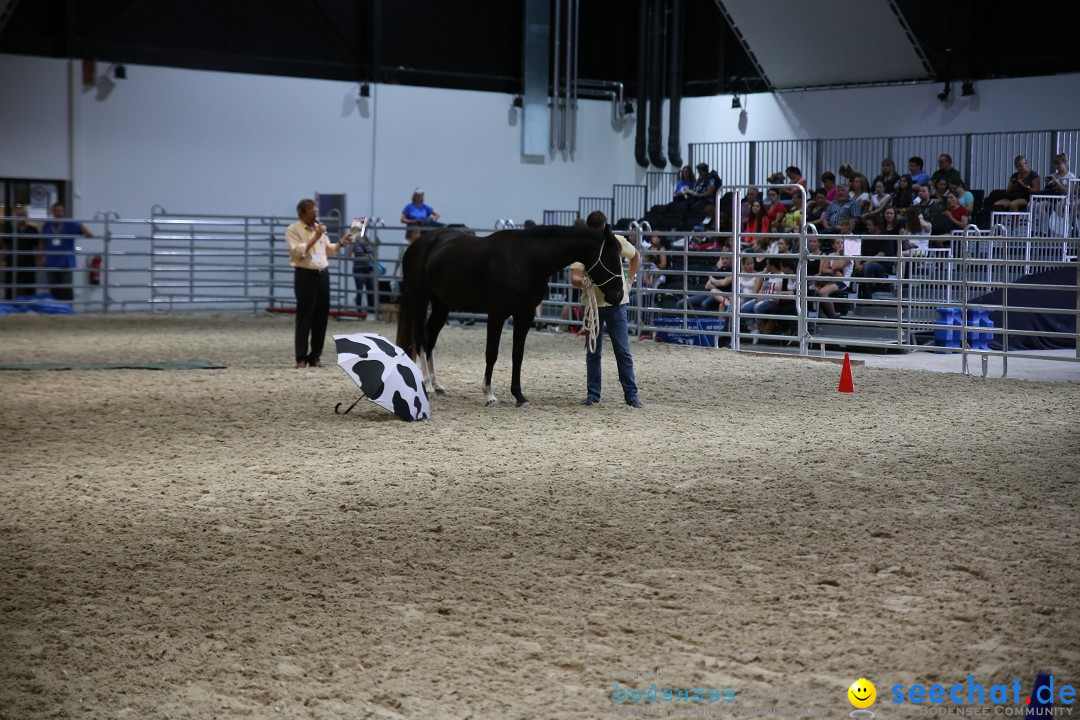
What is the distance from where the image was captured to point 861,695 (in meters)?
3.46

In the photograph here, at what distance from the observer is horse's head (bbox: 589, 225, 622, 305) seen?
9.58 meters

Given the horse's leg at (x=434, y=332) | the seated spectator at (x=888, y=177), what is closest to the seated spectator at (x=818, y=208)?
the seated spectator at (x=888, y=177)

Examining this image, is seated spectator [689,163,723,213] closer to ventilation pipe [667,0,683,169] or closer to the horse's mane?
ventilation pipe [667,0,683,169]

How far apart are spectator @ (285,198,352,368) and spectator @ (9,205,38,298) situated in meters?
9.46

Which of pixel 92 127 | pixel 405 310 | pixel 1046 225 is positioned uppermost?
pixel 92 127

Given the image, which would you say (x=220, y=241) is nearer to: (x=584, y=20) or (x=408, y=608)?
(x=584, y=20)

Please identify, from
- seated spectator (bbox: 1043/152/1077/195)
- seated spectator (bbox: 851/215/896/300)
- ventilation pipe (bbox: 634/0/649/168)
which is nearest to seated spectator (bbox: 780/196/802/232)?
seated spectator (bbox: 851/215/896/300)

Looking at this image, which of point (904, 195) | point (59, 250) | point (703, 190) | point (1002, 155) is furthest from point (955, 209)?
point (59, 250)

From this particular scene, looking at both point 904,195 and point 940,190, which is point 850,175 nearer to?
point 904,195

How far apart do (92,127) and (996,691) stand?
822 inches

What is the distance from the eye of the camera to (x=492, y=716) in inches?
136

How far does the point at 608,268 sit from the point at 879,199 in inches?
348

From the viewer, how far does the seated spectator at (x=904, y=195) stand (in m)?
16.9

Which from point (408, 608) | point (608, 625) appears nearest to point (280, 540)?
point (408, 608)
